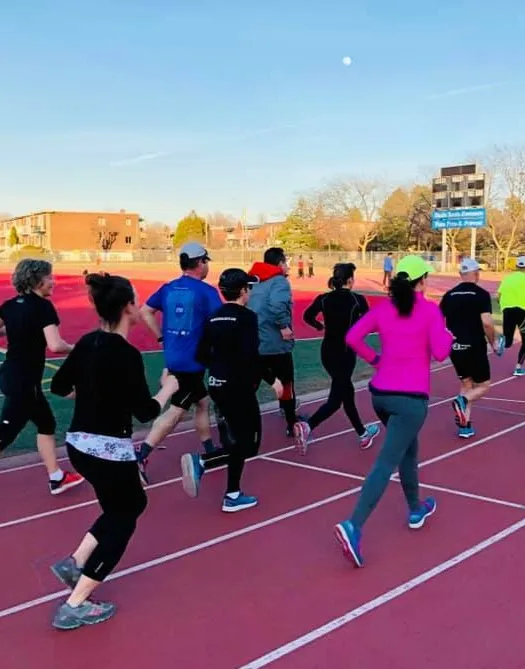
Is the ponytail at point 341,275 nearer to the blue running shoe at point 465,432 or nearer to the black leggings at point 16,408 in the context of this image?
the blue running shoe at point 465,432

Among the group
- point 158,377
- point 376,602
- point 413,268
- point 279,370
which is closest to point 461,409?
point 279,370

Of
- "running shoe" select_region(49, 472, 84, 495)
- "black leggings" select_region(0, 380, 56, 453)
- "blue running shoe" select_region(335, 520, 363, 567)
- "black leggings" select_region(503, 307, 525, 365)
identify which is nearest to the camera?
"blue running shoe" select_region(335, 520, 363, 567)

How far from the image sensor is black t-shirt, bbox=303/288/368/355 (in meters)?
7.08

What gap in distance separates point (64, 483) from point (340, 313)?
301cm

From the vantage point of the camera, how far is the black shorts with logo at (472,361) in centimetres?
755

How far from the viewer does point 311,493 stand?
615 centimetres

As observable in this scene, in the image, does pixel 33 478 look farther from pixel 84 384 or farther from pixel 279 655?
pixel 279 655

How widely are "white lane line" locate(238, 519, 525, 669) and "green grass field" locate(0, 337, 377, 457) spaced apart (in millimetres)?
4566

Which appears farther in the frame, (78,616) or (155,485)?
(155,485)

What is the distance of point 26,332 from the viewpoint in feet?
18.4

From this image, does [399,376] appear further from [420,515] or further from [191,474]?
[191,474]

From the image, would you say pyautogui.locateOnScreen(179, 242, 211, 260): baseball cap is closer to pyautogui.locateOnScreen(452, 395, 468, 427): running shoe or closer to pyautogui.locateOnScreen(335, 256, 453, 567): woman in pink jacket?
pyautogui.locateOnScreen(335, 256, 453, 567): woman in pink jacket

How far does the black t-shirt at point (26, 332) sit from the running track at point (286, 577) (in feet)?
3.71

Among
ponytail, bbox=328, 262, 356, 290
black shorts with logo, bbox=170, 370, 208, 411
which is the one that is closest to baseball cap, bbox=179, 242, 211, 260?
black shorts with logo, bbox=170, 370, 208, 411
